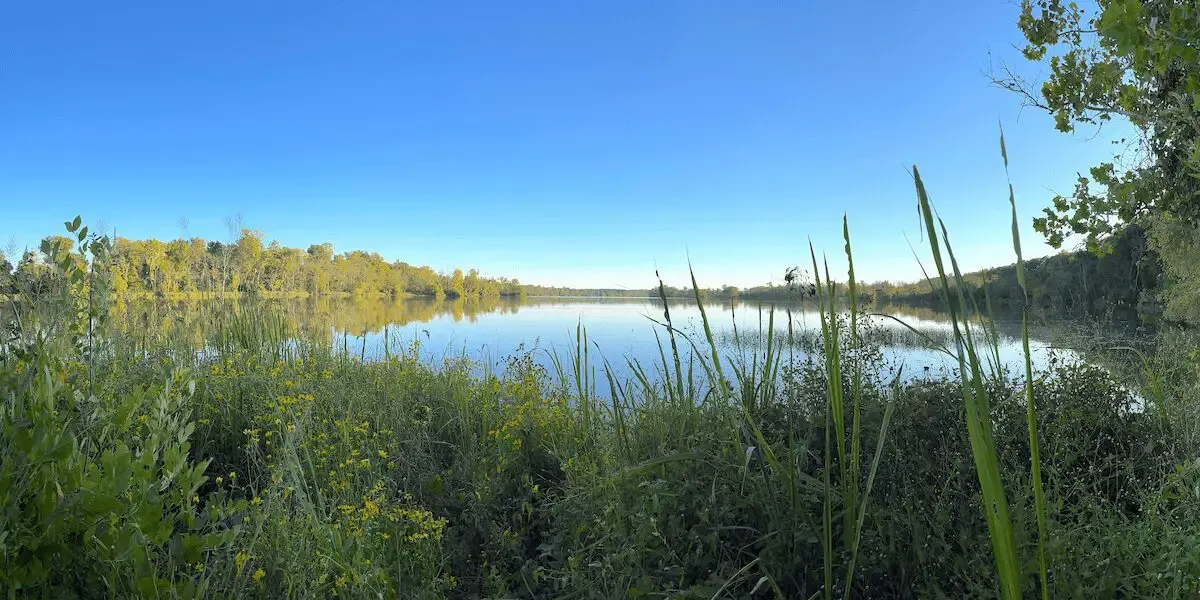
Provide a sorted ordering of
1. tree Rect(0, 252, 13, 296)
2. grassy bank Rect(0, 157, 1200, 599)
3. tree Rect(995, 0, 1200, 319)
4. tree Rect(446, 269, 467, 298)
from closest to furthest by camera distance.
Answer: grassy bank Rect(0, 157, 1200, 599) → tree Rect(0, 252, 13, 296) → tree Rect(995, 0, 1200, 319) → tree Rect(446, 269, 467, 298)

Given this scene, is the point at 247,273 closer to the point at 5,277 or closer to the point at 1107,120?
the point at 5,277

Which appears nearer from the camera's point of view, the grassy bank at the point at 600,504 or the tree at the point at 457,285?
the grassy bank at the point at 600,504

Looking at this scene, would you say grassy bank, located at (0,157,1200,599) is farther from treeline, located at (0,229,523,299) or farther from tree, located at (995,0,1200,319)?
tree, located at (995,0,1200,319)

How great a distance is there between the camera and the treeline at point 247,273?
277 centimetres

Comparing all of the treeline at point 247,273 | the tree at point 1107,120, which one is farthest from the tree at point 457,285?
the tree at point 1107,120

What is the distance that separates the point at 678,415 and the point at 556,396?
203 centimetres

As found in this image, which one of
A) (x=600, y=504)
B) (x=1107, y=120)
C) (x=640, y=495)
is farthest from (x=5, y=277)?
(x=1107, y=120)

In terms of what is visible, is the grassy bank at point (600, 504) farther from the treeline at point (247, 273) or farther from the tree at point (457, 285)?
the tree at point (457, 285)

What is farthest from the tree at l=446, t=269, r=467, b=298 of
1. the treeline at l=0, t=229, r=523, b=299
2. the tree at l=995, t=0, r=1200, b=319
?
the tree at l=995, t=0, r=1200, b=319

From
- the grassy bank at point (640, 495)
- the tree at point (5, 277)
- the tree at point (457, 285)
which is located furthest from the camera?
the tree at point (457, 285)

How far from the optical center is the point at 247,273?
7816 mm

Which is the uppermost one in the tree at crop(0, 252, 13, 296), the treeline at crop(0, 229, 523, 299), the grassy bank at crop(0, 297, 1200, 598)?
the treeline at crop(0, 229, 523, 299)

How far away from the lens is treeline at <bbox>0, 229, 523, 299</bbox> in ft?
9.09

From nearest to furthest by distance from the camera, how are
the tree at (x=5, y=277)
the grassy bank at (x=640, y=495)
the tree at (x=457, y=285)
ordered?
the grassy bank at (x=640, y=495) < the tree at (x=5, y=277) < the tree at (x=457, y=285)
